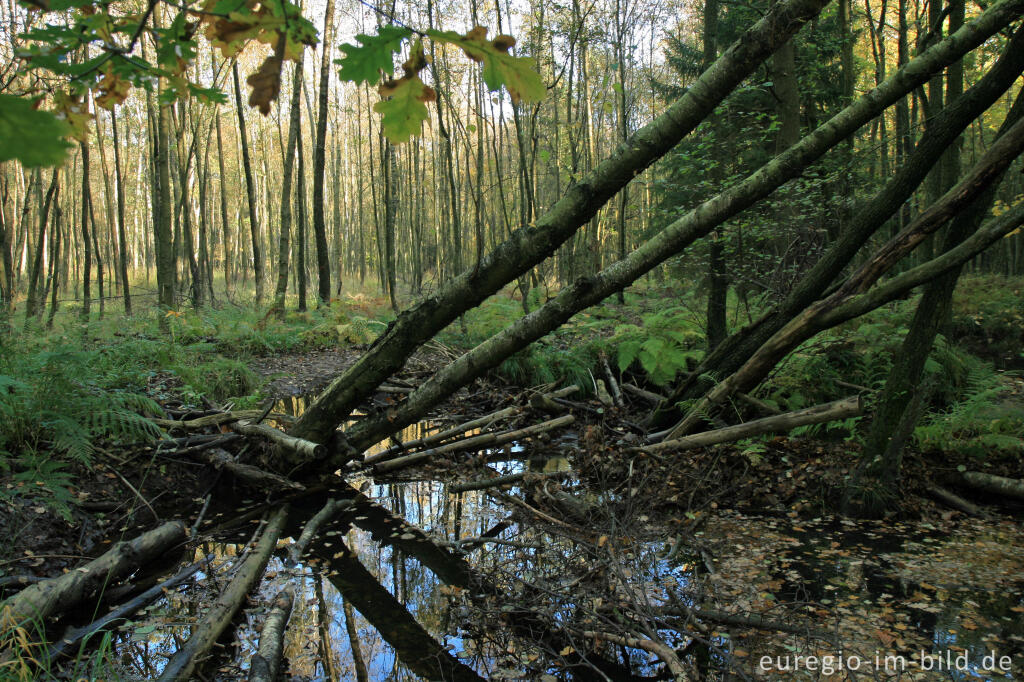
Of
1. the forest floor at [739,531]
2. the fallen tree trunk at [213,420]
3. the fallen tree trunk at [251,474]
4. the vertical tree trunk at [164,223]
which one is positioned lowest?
the forest floor at [739,531]

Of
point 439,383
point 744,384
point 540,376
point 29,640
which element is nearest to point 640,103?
point 540,376

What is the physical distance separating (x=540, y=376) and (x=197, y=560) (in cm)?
552

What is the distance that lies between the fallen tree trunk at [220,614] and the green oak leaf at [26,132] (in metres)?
2.48

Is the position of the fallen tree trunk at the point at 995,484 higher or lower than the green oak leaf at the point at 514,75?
lower

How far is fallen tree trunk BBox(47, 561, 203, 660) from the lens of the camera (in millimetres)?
2758

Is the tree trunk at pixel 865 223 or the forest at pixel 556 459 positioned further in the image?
the tree trunk at pixel 865 223

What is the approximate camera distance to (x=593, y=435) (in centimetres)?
579

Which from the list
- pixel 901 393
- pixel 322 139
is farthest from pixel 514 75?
pixel 322 139

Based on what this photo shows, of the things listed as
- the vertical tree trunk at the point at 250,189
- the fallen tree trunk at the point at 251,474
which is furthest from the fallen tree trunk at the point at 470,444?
the vertical tree trunk at the point at 250,189

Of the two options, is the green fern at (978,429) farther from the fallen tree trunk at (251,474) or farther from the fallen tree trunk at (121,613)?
the fallen tree trunk at (121,613)

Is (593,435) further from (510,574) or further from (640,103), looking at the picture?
(640,103)

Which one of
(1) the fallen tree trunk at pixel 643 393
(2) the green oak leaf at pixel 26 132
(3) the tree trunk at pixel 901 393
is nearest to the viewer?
(2) the green oak leaf at pixel 26 132

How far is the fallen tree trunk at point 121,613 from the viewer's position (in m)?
2.76

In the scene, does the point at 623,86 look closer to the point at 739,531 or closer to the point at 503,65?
the point at 739,531
